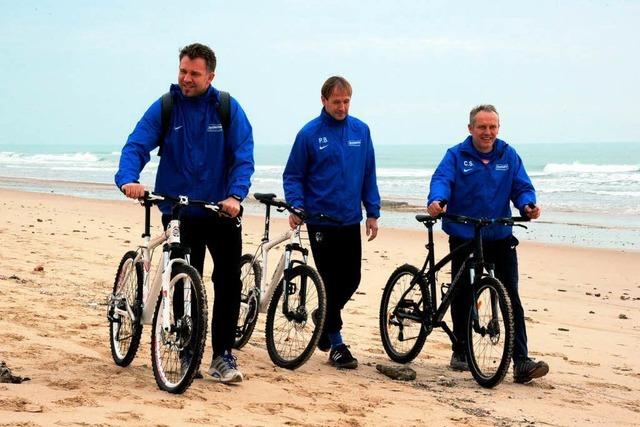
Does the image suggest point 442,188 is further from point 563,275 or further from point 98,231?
point 98,231

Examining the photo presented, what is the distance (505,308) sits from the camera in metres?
5.76

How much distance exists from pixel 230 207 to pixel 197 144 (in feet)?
1.44

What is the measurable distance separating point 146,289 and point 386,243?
11.0 metres

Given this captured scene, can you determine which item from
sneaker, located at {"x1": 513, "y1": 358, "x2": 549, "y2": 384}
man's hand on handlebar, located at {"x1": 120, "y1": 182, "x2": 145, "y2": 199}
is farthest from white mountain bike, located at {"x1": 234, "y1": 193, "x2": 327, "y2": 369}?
man's hand on handlebar, located at {"x1": 120, "y1": 182, "x2": 145, "y2": 199}

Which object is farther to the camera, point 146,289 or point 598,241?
point 598,241

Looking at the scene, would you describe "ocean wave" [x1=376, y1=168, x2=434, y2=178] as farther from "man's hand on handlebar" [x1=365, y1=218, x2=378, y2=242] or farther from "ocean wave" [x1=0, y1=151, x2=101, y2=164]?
"man's hand on handlebar" [x1=365, y1=218, x2=378, y2=242]

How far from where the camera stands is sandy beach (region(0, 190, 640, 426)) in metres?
4.67

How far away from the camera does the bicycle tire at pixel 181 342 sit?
486 cm

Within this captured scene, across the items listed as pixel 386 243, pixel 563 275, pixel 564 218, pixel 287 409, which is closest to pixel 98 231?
pixel 386 243

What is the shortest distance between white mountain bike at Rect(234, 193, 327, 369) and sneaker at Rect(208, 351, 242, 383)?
69 cm

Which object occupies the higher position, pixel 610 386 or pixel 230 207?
pixel 230 207

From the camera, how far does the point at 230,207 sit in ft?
16.7

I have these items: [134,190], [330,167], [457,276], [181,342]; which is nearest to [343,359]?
[457,276]

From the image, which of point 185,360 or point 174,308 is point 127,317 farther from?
point 185,360
